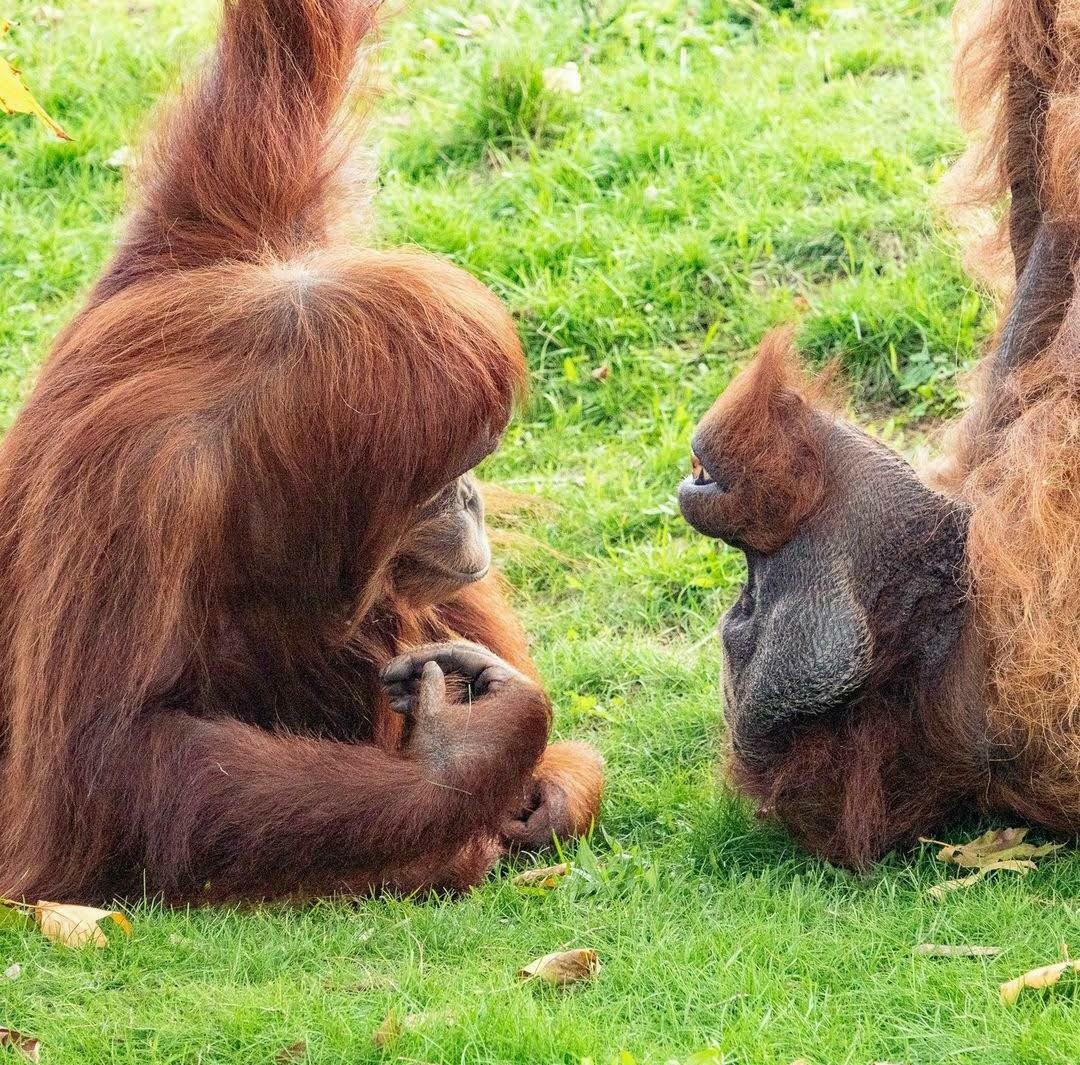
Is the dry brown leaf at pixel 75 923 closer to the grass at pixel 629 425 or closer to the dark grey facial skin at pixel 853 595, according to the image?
the grass at pixel 629 425

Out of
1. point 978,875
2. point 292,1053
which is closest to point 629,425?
point 978,875

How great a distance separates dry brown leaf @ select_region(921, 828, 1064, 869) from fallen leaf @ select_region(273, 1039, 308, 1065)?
1.31 metres

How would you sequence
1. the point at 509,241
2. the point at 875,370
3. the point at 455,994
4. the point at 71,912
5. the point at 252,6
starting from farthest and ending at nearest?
the point at 509,241
the point at 875,370
the point at 252,6
the point at 71,912
the point at 455,994

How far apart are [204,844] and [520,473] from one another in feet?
7.24

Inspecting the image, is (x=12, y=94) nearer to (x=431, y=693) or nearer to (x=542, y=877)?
(x=431, y=693)

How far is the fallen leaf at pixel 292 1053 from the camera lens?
2.76 meters

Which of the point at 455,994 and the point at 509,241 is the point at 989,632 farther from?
the point at 509,241

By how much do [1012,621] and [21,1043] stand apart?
1.80 m

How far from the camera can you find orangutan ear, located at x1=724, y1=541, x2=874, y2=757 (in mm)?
3461

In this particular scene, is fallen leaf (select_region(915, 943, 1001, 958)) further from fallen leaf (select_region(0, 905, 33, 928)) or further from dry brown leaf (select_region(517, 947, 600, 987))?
fallen leaf (select_region(0, 905, 33, 928))

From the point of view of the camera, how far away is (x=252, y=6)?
12.9ft

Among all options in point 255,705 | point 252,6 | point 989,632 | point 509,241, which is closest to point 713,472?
point 989,632

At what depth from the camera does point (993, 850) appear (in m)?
3.47

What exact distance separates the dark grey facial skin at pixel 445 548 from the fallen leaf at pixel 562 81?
2.94 m
